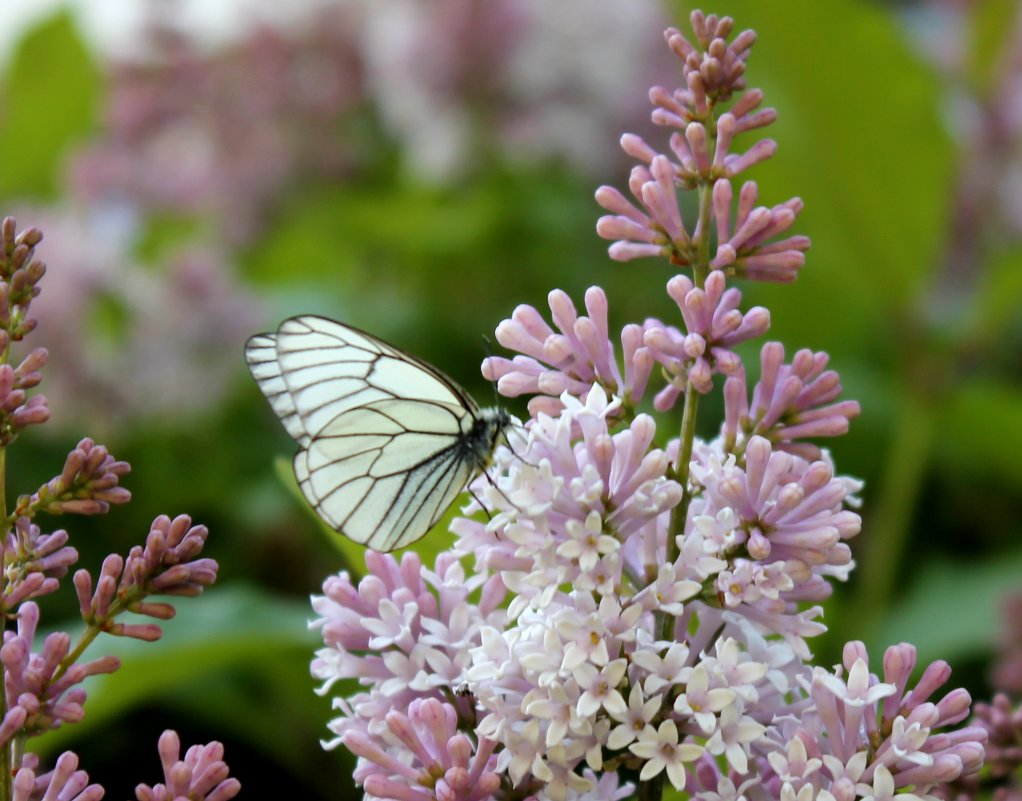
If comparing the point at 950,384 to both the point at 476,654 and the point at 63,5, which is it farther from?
the point at 63,5

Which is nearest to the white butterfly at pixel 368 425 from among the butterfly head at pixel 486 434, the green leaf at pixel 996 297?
the butterfly head at pixel 486 434

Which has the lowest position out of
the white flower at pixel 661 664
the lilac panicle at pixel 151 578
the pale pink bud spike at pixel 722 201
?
the white flower at pixel 661 664

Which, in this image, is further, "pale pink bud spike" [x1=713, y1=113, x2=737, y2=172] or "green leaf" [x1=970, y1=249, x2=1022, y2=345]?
"green leaf" [x1=970, y1=249, x2=1022, y2=345]

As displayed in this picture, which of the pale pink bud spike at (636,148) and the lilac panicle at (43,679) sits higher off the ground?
the pale pink bud spike at (636,148)

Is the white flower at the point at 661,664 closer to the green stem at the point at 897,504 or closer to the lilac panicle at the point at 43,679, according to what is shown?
the lilac panicle at the point at 43,679

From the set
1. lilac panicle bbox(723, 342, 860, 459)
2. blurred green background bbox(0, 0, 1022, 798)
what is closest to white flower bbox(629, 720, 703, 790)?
lilac panicle bbox(723, 342, 860, 459)

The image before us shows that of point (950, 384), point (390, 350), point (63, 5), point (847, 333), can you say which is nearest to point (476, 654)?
point (390, 350)

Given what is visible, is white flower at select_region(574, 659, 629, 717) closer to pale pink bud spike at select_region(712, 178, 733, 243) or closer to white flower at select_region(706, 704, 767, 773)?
white flower at select_region(706, 704, 767, 773)
